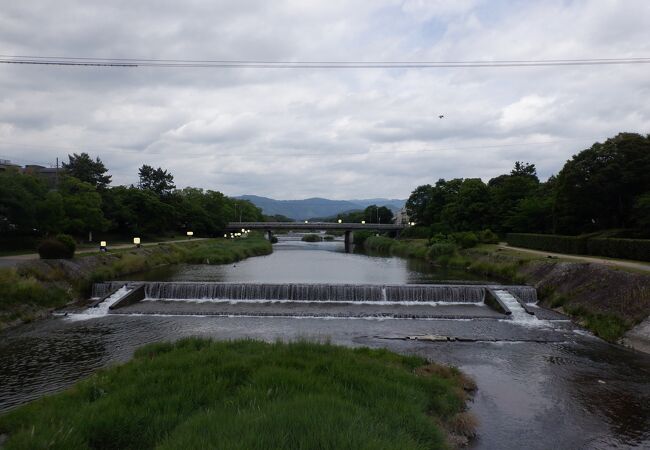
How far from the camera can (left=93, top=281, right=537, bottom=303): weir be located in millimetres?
23875

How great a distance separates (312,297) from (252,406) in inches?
706

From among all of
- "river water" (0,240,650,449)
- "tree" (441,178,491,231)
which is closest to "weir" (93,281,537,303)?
"river water" (0,240,650,449)

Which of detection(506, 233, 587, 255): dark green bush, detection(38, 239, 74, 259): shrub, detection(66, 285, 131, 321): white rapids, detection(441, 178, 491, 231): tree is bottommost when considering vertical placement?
detection(66, 285, 131, 321): white rapids

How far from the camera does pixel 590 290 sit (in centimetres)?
2106

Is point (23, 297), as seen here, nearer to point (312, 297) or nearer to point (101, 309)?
point (101, 309)

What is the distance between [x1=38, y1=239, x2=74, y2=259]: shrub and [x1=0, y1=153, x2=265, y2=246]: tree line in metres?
6.76

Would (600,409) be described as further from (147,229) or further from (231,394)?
(147,229)

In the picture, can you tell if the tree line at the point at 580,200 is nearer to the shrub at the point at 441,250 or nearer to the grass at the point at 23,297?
the shrub at the point at 441,250

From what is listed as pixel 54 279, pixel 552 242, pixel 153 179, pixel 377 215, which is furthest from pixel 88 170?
pixel 377 215

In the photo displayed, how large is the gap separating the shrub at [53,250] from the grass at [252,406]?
18.9 metres

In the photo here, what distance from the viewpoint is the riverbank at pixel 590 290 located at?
17.3m

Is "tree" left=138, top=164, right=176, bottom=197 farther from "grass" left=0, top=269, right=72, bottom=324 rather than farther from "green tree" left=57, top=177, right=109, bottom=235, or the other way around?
"grass" left=0, top=269, right=72, bottom=324

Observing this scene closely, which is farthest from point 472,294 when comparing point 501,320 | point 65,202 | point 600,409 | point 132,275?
point 65,202

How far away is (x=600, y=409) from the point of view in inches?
417
